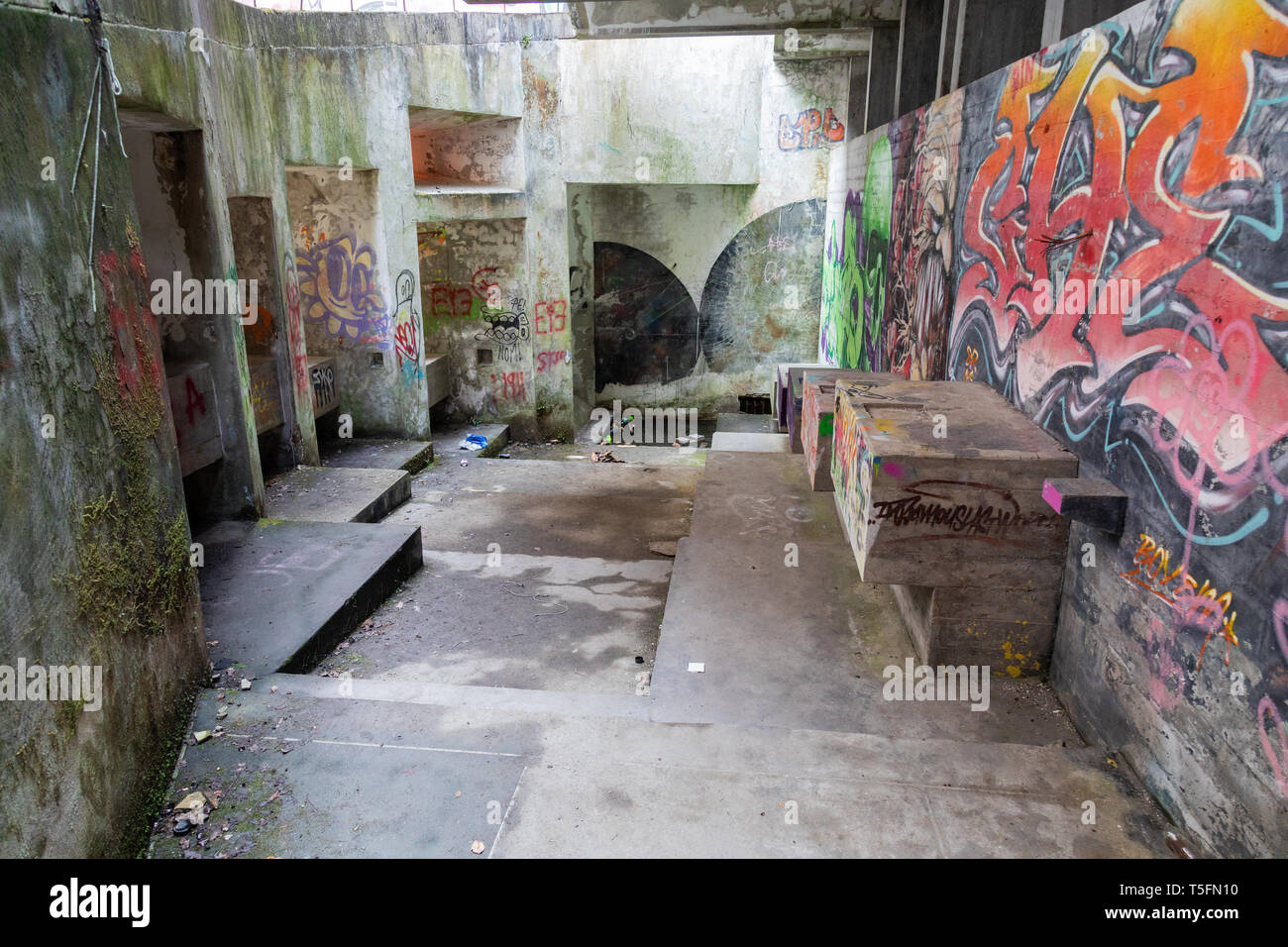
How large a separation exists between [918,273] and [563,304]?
7082mm

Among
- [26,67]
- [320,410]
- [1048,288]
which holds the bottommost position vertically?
[320,410]

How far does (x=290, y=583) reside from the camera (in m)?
6.20

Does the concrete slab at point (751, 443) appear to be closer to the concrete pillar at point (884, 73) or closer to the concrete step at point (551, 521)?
the concrete step at point (551, 521)

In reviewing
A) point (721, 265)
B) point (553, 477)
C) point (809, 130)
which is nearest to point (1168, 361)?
point (553, 477)

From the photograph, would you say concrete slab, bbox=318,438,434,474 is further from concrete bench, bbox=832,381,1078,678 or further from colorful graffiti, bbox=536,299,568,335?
concrete bench, bbox=832,381,1078,678

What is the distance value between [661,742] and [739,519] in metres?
3.47

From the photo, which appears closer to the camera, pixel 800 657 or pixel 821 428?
pixel 800 657

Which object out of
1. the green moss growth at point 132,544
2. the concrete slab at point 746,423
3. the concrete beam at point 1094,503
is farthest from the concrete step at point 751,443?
the green moss growth at point 132,544

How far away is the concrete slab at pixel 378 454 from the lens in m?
10.6

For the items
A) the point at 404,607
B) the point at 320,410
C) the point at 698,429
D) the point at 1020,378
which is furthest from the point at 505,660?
the point at 698,429

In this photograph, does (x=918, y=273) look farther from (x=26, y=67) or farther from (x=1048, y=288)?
(x=26, y=67)

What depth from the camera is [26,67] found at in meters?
3.41

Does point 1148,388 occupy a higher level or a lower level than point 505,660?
higher

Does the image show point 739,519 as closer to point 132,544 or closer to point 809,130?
point 132,544
